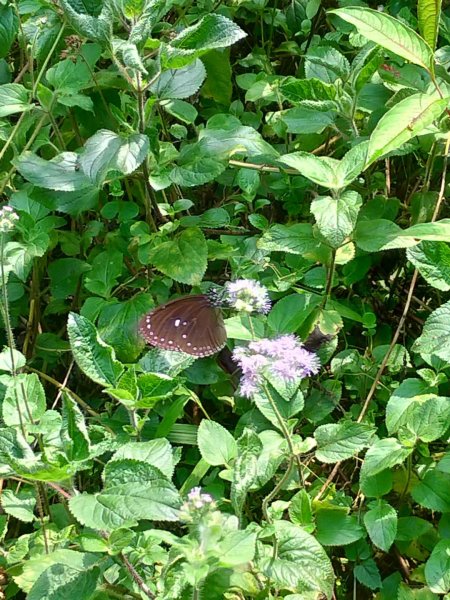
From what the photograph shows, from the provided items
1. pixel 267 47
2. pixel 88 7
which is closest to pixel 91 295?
pixel 88 7

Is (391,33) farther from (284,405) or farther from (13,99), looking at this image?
(13,99)

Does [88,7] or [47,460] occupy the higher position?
[88,7]

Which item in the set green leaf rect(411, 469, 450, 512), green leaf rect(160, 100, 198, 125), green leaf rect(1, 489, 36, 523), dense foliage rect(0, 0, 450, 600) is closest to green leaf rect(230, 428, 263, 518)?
dense foliage rect(0, 0, 450, 600)

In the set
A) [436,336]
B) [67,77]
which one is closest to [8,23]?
[67,77]

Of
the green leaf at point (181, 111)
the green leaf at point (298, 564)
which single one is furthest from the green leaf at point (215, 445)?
the green leaf at point (181, 111)

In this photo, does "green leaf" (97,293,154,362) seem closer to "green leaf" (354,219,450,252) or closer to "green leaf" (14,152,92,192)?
"green leaf" (14,152,92,192)

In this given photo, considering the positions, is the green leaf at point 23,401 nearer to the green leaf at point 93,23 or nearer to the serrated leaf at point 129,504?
the serrated leaf at point 129,504

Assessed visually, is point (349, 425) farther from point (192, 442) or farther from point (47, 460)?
point (47, 460)
